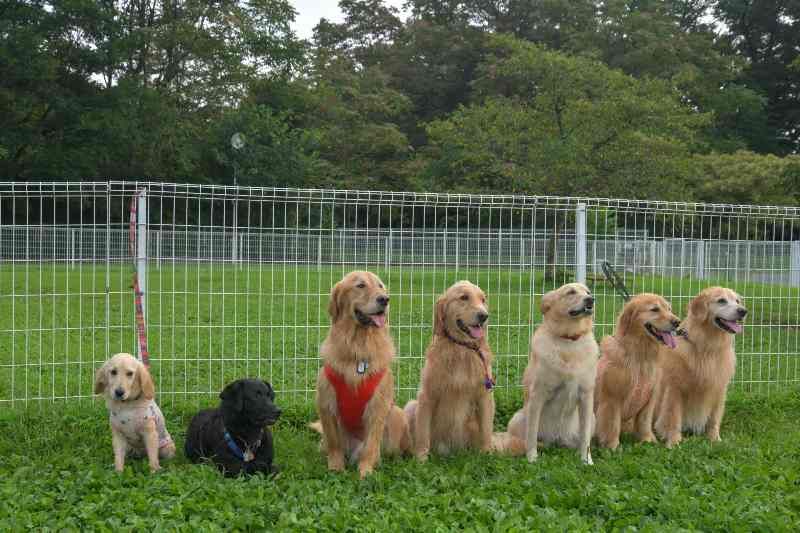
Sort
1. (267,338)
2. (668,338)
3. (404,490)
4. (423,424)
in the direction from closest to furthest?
(404,490) → (423,424) → (668,338) → (267,338)

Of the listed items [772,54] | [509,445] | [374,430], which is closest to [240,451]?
[374,430]

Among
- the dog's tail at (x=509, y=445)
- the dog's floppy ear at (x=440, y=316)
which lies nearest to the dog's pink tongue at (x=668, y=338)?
the dog's tail at (x=509, y=445)

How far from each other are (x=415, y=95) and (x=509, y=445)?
37.0 m

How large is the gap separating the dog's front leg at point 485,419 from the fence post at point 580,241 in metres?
1.85

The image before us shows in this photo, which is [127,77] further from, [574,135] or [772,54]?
[772,54]

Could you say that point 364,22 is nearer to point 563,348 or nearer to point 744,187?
point 744,187

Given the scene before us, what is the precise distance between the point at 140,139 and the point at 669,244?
24580 mm

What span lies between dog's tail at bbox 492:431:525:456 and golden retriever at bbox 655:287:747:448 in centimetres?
122

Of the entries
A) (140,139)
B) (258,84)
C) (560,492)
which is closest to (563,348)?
(560,492)

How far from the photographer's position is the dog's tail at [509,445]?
5.39 m

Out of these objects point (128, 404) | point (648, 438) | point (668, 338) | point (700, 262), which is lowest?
point (648, 438)

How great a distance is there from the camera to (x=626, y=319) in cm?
571

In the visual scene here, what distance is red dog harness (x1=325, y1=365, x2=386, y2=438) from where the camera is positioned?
4.99 meters

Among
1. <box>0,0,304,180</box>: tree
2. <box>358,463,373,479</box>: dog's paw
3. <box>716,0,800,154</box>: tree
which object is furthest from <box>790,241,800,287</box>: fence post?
<box>716,0,800,154</box>: tree
